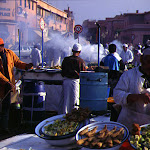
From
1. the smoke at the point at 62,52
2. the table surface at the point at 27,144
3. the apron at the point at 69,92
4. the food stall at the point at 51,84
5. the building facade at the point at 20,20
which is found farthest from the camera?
the building facade at the point at 20,20

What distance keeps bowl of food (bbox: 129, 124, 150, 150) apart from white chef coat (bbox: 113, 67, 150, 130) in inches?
13.9

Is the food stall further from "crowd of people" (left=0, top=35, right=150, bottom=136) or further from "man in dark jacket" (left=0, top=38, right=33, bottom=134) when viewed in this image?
"man in dark jacket" (left=0, top=38, right=33, bottom=134)

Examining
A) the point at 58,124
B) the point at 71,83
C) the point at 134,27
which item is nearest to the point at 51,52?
the point at 71,83

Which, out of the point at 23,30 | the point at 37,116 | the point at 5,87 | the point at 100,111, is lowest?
the point at 37,116

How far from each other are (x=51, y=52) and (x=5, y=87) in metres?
12.2

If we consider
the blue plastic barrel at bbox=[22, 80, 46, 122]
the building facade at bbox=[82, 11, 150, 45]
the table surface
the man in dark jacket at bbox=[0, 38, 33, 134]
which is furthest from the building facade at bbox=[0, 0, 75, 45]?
the table surface

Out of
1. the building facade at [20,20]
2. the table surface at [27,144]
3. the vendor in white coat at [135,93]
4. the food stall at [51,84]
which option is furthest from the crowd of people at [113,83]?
the building facade at [20,20]

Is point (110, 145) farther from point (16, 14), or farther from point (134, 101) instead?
point (16, 14)

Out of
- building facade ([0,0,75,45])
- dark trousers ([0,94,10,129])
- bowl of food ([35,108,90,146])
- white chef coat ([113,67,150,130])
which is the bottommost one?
dark trousers ([0,94,10,129])

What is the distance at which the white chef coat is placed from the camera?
285 cm

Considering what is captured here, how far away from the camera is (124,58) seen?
1206 cm

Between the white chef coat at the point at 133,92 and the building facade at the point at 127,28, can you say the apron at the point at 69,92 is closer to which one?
the white chef coat at the point at 133,92

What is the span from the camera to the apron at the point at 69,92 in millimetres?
6335

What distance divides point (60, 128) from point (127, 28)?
45167 mm
